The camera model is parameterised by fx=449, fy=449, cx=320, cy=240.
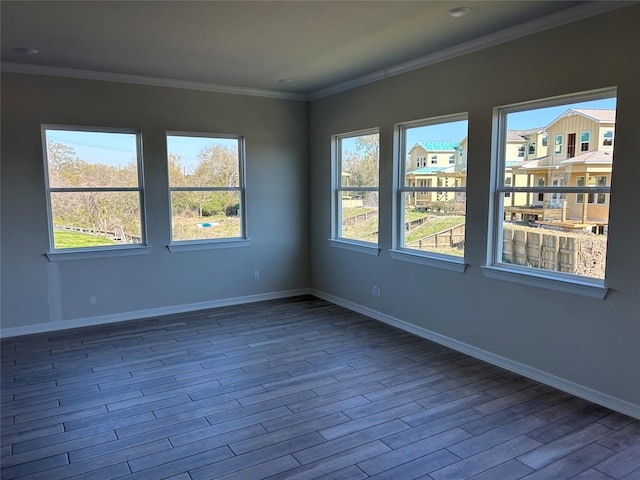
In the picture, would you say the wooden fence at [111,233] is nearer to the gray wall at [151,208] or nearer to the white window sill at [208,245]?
the gray wall at [151,208]

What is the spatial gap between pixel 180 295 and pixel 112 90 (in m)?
2.43

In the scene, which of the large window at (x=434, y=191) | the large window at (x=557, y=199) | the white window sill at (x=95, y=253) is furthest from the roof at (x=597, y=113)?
the white window sill at (x=95, y=253)

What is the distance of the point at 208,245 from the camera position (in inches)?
219

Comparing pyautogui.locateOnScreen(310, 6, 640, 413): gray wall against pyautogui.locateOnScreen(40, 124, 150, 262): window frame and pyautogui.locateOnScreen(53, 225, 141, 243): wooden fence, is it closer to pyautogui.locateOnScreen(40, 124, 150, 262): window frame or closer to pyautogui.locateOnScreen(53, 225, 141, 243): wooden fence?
pyautogui.locateOnScreen(40, 124, 150, 262): window frame

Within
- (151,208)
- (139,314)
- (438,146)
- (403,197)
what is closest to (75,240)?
(151,208)

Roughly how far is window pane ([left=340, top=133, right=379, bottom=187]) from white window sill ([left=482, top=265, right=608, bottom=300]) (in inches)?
74.1

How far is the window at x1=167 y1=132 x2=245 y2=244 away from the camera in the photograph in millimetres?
5348

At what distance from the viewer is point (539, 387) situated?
3.37 meters

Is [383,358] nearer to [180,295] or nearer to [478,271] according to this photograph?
[478,271]

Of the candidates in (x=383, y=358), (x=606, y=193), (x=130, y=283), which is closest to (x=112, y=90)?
(x=130, y=283)

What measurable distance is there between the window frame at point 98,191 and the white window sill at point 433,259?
9.44 feet

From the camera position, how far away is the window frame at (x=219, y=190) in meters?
5.31

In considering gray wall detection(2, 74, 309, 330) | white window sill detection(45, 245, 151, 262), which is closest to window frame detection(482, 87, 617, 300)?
gray wall detection(2, 74, 309, 330)

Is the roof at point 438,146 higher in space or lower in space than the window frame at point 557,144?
higher
